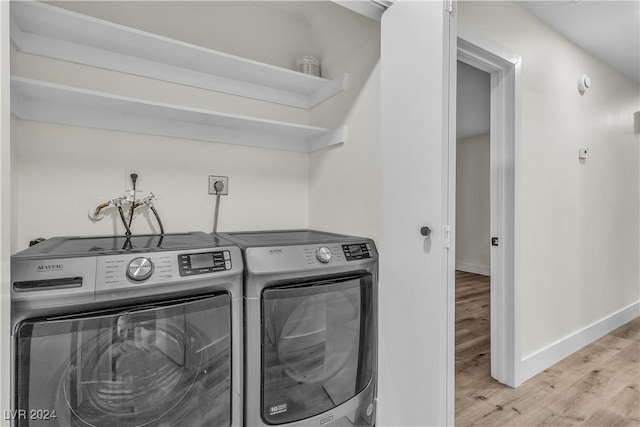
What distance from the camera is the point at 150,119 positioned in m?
1.70

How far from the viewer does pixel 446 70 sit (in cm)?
121

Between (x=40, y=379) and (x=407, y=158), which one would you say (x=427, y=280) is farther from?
(x=40, y=379)

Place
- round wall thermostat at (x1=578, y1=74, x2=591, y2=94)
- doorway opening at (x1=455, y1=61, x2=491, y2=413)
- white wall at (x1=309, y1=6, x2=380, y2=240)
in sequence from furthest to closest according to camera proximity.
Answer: round wall thermostat at (x1=578, y1=74, x2=591, y2=94)
doorway opening at (x1=455, y1=61, x2=491, y2=413)
white wall at (x1=309, y1=6, x2=380, y2=240)

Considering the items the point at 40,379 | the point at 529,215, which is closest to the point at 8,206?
the point at 40,379

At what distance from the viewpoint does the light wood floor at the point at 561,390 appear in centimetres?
175

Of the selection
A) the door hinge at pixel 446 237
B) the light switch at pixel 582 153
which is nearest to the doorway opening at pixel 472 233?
the light switch at pixel 582 153

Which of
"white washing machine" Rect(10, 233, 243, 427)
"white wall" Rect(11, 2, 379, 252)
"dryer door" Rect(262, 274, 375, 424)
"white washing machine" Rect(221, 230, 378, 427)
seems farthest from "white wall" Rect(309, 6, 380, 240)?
"white washing machine" Rect(10, 233, 243, 427)

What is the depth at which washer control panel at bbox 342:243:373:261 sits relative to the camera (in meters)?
1.48

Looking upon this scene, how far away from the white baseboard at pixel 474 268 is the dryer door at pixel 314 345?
185 inches

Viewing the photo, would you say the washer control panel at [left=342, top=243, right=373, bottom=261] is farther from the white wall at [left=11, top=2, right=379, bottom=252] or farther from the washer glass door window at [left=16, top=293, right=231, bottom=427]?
the washer glass door window at [left=16, top=293, right=231, bottom=427]

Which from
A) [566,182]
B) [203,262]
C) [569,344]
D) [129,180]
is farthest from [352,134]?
[569,344]

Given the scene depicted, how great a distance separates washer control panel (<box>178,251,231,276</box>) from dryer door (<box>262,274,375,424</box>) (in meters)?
0.20

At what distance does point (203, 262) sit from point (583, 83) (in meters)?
3.14

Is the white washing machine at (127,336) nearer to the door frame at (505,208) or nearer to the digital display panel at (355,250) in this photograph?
the digital display panel at (355,250)
